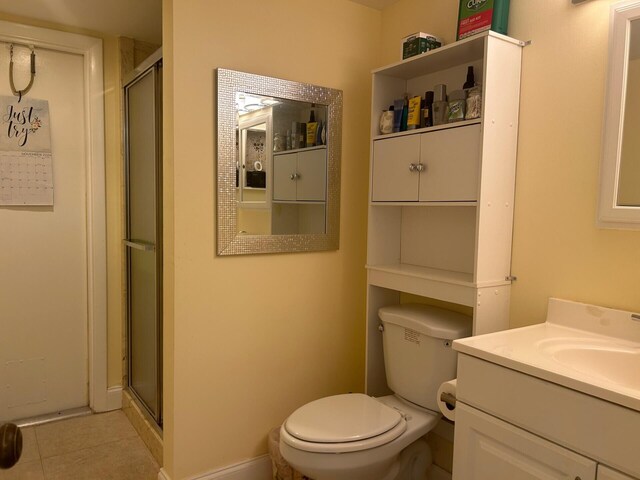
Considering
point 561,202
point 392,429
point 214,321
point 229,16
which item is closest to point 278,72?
point 229,16

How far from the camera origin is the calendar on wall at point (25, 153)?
233 cm

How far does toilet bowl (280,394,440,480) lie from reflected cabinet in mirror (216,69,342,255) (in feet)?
2.27

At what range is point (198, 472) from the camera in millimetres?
1863

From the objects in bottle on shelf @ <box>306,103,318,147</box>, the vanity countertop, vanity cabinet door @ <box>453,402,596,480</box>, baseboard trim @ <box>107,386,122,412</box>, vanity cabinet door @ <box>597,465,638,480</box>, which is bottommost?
baseboard trim @ <box>107,386,122,412</box>

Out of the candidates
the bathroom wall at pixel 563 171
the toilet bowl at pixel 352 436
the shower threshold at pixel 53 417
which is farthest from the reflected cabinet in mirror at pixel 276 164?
the shower threshold at pixel 53 417

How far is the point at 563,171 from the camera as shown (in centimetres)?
155

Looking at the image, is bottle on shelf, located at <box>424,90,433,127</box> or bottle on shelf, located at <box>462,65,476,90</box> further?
bottle on shelf, located at <box>424,90,433,127</box>

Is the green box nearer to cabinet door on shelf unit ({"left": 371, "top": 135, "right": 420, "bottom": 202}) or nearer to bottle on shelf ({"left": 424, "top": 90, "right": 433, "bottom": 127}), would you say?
bottle on shelf ({"left": 424, "top": 90, "right": 433, "bottom": 127})

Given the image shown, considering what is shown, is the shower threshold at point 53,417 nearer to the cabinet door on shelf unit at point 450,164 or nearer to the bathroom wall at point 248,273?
the bathroom wall at point 248,273

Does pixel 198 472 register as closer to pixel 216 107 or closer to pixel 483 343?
pixel 483 343

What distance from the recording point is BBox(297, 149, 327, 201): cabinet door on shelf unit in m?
2.06

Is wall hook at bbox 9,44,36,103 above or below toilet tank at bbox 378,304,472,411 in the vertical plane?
above

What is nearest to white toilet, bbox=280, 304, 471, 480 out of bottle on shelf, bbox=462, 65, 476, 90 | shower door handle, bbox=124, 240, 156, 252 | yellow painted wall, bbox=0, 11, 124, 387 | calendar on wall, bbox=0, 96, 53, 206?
bottle on shelf, bbox=462, 65, 476, 90

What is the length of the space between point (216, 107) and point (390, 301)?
1.14 meters
